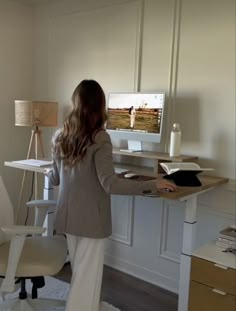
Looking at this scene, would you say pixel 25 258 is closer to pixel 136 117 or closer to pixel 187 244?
pixel 187 244

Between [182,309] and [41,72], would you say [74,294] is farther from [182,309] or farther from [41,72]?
[41,72]

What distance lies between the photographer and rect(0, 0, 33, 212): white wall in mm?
3459

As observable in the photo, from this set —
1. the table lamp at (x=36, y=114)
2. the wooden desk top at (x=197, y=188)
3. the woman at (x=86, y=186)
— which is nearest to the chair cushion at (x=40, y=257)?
the woman at (x=86, y=186)

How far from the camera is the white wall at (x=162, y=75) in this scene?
2.45 metres

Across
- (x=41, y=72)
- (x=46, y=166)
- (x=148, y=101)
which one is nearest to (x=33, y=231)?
(x=46, y=166)

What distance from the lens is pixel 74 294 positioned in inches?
80.7

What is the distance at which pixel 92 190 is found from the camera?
191 cm

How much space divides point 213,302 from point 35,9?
3.06 metres

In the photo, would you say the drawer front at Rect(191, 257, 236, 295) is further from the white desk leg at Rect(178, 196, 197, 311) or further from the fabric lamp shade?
the fabric lamp shade

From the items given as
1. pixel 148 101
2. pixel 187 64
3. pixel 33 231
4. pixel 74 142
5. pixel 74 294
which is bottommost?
pixel 74 294

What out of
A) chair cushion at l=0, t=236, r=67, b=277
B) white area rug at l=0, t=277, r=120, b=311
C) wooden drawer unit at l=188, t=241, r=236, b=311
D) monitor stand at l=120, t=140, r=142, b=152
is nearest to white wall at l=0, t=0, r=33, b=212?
white area rug at l=0, t=277, r=120, b=311

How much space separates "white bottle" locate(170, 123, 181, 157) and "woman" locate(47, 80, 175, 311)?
0.57 metres

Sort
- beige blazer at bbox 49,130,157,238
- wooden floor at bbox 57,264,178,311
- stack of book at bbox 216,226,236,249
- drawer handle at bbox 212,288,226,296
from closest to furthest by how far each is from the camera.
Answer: beige blazer at bbox 49,130,157,238
drawer handle at bbox 212,288,226,296
stack of book at bbox 216,226,236,249
wooden floor at bbox 57,264,178,311

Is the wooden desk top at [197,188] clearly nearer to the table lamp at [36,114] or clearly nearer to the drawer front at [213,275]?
the drawer front at [213,275]
